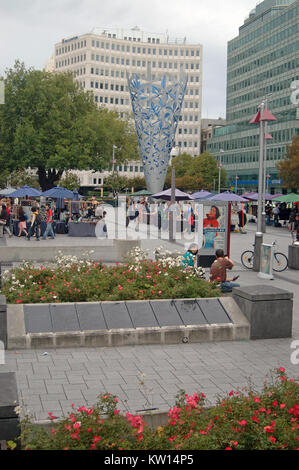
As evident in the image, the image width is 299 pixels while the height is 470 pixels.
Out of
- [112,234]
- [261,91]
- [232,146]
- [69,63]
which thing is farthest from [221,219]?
[69,63]

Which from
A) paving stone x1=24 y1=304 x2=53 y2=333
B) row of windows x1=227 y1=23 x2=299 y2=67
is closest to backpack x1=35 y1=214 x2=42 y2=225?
paving stone x1=24 y1=304 x2=53 y2=333

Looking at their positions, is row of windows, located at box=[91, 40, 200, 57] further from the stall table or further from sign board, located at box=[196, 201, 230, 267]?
sign board, located at box=[196, 201, 230, 267]

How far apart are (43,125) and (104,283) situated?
44989 mm

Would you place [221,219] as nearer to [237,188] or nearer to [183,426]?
[183,426]

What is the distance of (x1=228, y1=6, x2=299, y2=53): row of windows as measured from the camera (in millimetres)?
93938

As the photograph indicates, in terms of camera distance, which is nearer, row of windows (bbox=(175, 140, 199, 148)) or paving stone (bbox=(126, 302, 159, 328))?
paving stone (bbox=(126, 302, 159, 328))

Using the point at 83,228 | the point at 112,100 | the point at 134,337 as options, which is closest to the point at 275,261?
the point at 134,337

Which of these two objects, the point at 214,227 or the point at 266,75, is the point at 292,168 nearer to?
the point at 214,227

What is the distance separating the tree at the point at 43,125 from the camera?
53.8 metres

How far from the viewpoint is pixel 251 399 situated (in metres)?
5.91

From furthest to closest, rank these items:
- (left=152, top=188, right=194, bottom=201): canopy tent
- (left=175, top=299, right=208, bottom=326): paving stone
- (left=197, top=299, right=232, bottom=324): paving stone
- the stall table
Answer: (left=152, top=188, right=194, bottom=201): canopy tent, the stall table, (left=197, top=299, right=232, bottom=324): paving stone, (left=175, top=299, right=208, bottom=326): paving stone

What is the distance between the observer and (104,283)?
1154cm

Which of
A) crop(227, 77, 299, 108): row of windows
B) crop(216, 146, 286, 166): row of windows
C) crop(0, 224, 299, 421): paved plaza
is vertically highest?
crop(227, 77, 299, 108): row of windows

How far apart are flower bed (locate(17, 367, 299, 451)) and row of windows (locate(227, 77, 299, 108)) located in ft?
305
